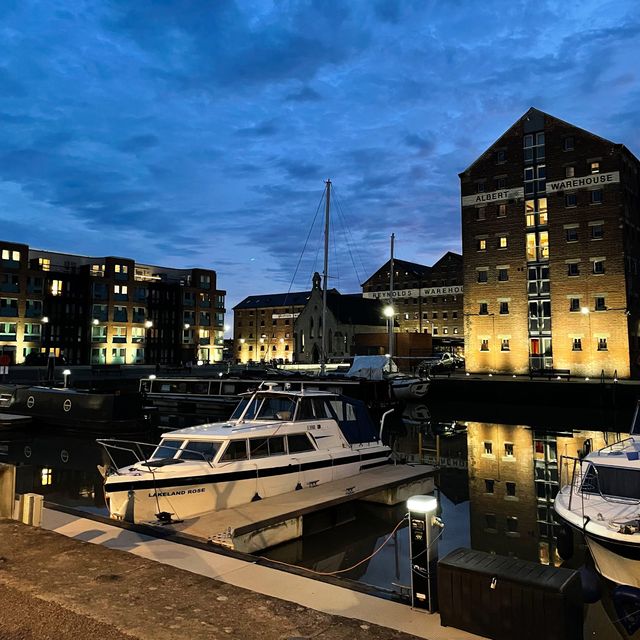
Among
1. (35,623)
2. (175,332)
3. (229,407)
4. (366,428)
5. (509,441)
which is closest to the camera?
(35,623)

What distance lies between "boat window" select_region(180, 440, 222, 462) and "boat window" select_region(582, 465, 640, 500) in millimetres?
9916

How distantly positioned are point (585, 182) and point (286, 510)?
52599 millimetres

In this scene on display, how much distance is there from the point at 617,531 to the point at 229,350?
188 m

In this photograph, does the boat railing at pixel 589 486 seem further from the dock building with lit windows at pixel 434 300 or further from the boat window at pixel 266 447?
the dock building with lit windows at pixel 434 300

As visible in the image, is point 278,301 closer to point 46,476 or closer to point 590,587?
point 46,476

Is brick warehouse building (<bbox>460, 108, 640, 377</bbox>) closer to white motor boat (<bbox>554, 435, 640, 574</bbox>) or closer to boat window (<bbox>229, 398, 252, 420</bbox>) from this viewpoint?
white motor boat (<bbox>554, 435, 640, 574</bbox>)

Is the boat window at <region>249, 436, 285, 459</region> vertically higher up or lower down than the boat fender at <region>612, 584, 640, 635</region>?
higher up

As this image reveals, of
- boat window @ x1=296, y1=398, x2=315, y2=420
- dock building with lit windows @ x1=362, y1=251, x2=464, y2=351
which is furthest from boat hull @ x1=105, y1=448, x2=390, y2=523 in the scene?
dock building with lit windows @ x1=362, y1=251, x2=464, y2=351

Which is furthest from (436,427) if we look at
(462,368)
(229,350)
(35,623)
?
(229,350)

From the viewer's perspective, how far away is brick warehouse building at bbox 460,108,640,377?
52.2 metres

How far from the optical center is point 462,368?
75812mm

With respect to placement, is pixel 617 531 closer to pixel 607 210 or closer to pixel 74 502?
pixel 74 502

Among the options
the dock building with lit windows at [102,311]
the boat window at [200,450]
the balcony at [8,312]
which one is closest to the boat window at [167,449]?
the boat window at [200,450]

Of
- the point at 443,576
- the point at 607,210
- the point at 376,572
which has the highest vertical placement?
the point at 607,210
